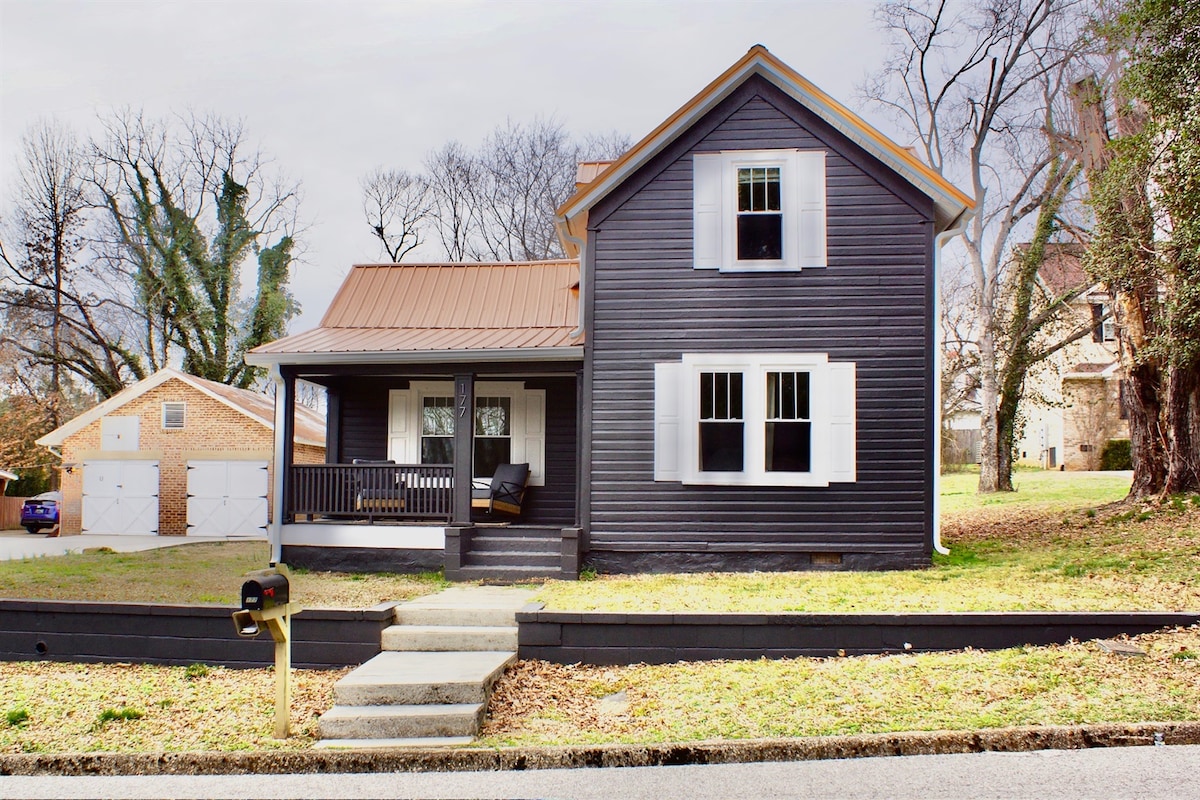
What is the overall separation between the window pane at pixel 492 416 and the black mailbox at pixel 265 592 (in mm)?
7378

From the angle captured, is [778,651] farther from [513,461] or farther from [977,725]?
[513,461]

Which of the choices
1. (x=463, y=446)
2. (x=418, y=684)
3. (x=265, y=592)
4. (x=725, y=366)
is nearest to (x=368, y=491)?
(x=463, y=446)

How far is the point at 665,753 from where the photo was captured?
221 inches

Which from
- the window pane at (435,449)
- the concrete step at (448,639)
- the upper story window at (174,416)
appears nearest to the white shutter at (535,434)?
the window pane at (435,449)

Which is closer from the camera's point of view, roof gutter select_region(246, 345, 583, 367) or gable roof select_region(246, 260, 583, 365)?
roof gutter select_region(246, 345, 583, 367)

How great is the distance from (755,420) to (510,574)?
342 centimetres

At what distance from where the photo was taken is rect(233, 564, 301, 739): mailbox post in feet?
19.3

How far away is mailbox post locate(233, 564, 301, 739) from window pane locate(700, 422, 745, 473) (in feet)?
19.7

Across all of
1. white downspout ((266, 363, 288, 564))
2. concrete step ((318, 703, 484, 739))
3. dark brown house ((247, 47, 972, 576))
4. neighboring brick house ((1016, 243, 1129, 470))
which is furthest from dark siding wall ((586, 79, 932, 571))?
neighboring brick house ((1016, 243, 1129, 470))

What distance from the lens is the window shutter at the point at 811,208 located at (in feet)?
36.8

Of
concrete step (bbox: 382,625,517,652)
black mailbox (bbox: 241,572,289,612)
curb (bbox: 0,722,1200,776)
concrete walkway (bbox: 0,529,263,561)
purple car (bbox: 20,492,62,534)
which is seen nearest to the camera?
curb (bbox: 0,722,1200,776)

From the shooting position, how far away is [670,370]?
11242mm

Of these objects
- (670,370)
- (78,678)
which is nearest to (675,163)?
(670,370)

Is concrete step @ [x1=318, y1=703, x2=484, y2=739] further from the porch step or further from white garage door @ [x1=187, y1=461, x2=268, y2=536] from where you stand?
white garage door @ [x1=187, y1=461, x2=268, y2=536]
